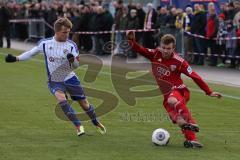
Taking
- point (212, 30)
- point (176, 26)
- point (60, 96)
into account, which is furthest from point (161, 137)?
point (176, 26)

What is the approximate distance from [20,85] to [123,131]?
24.5ft

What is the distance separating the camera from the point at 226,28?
2402cm

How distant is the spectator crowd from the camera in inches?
950

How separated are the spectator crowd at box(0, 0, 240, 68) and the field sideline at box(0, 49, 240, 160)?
6.47 meters

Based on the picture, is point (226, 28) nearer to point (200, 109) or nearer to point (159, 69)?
point (200, 109)

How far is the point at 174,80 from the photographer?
10609 mm

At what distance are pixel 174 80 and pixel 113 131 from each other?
1632 millimetres

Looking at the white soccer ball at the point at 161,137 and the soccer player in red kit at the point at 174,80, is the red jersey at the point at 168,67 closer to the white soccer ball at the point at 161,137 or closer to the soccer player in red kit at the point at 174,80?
the soccer player in red kit at the point at 174,80

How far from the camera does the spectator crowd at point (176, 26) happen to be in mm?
24141

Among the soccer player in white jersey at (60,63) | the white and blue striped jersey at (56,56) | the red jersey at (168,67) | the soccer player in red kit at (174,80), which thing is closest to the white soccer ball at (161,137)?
the soccer player in red kit at (174,80)

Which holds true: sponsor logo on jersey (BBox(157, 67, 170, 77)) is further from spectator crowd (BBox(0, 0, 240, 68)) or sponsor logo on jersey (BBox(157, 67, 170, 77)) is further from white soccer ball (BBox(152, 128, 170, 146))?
spectator crowd (BBox(0, 0, 240, 68))

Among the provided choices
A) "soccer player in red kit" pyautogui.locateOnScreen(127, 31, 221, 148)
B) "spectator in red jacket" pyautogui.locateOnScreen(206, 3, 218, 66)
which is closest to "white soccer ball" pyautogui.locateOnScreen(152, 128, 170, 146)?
"soccer player in red kit" pyautogui.locateOnScreen(127, 31, 221, 148)

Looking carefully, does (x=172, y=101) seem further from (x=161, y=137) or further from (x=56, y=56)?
(x=56, y=56)

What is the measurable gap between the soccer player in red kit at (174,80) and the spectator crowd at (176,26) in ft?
42.5
